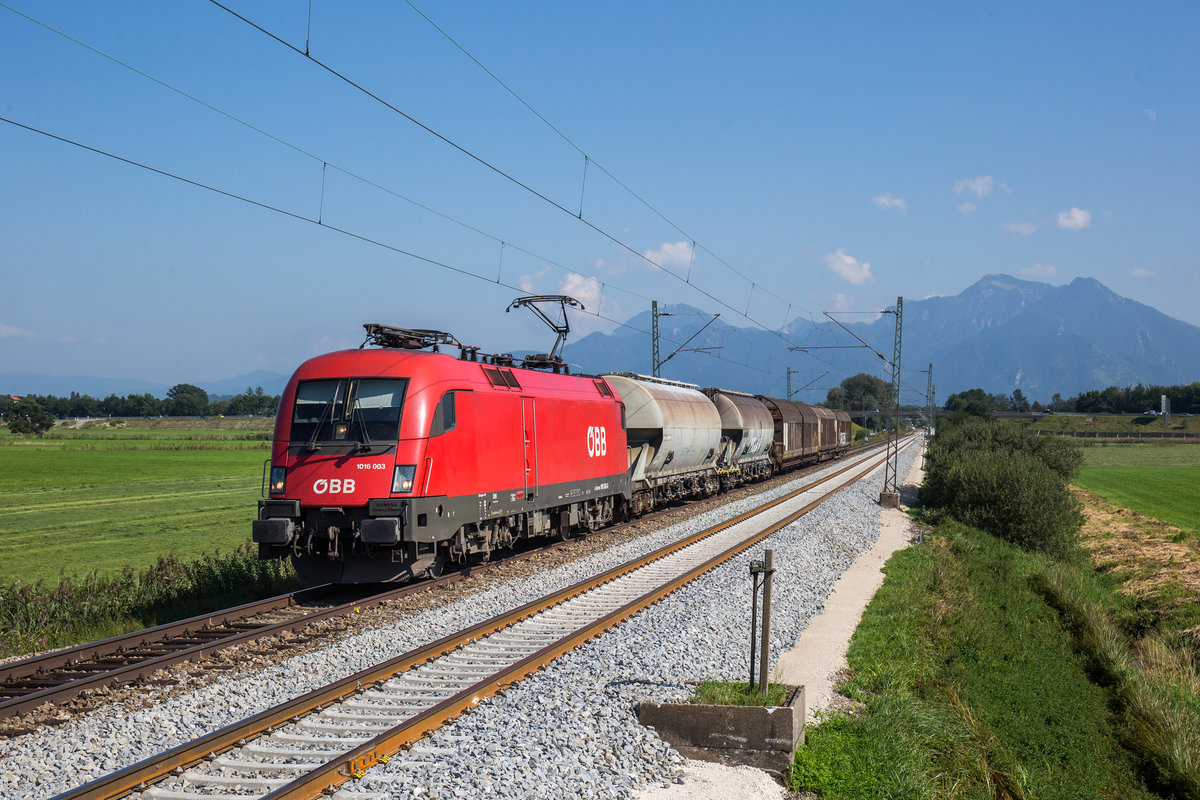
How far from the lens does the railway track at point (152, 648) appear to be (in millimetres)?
8586

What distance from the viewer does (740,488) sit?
3747cm

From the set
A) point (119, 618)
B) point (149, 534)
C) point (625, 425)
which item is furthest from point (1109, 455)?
point (119, 618)

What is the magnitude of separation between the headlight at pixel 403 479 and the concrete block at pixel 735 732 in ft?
21.1

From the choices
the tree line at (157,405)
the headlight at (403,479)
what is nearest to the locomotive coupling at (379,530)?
the headlight at (403,479)

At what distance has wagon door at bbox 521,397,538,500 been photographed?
1661 centimetres

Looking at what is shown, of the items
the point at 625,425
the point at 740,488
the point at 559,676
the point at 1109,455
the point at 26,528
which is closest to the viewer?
the point at 559,676

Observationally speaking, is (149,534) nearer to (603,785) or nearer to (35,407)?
(603,785)

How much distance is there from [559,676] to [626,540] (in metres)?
11.6

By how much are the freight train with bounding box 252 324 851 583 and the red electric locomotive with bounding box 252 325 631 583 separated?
0.06 feet

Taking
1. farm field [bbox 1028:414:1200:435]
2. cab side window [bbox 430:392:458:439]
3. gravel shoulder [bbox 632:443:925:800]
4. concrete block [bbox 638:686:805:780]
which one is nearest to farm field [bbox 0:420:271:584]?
cab side window [bbox 430:392:458:439]

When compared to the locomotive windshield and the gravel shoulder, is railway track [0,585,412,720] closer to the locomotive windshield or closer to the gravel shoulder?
the locomotive windshield

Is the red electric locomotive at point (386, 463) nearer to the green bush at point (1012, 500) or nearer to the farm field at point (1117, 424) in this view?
the green bush at point (1012, 500)

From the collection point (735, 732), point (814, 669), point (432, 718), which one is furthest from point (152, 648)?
point (814, 669)

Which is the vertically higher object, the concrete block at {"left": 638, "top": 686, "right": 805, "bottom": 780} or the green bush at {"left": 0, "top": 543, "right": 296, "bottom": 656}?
the concrete block at {"left": 638, "top": 686, "right": 805, "bottom": 780}
